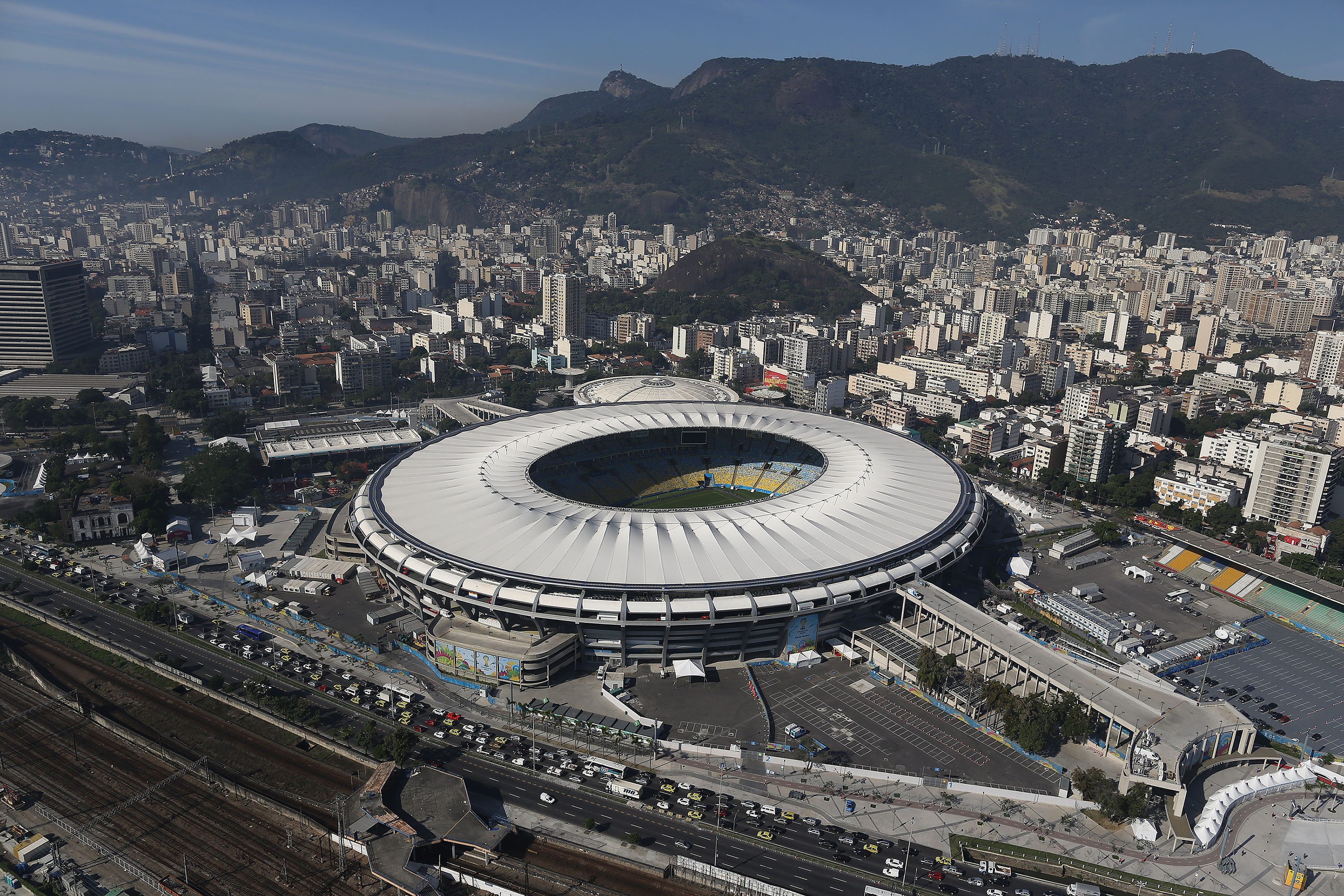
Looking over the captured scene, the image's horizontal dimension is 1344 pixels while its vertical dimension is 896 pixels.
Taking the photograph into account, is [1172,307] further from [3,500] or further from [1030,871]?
[3,500]

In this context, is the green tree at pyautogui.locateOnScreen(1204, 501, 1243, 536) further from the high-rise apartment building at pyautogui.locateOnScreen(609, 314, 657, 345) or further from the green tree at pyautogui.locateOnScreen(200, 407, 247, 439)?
the green tree at pyautogui.locateOnScreen(200, 407, 247, 439)

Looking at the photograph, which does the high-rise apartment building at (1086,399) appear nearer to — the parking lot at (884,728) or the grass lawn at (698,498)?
the grass lawn at (698,498)

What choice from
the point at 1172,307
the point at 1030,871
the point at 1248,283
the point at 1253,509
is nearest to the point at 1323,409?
the point at 1253,509

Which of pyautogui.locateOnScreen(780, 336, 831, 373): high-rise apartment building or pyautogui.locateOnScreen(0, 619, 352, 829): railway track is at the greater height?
pyautogui.locateOnScreen(780, 336, 831, 373): high-rise apartment building

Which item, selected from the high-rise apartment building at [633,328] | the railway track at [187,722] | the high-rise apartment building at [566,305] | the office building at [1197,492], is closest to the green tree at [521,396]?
the high-rise apartment building at [566,305]

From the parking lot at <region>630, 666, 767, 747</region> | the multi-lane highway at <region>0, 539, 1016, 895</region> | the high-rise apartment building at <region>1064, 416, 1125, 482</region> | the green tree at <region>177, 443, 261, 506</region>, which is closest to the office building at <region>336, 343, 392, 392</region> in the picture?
the green tree at <region>177, 443, 261, 506</region>

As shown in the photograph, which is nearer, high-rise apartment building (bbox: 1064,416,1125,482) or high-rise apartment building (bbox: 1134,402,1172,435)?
high-rise apartment building (bbox: 1064,416,1125,482)
